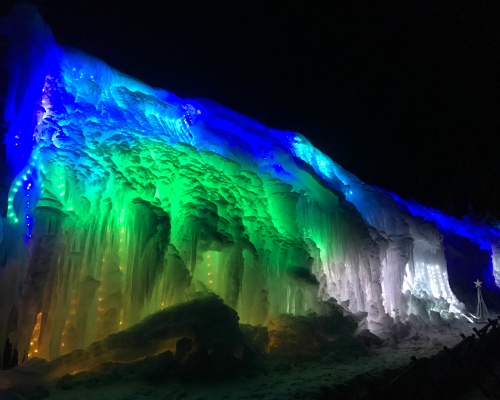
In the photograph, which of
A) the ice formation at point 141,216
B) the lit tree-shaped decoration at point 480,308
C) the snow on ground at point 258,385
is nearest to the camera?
the snow on ground at point 258,385

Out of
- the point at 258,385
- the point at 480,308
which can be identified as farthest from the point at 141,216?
the point at 480,308

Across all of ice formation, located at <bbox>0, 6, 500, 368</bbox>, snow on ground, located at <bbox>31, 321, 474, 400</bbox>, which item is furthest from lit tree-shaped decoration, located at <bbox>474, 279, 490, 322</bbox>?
snow on ground, located at <bbox>31, 321, 474, 400</bbox>

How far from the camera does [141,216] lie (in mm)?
7605

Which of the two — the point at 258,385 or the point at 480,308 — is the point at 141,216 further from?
the point at 480,308

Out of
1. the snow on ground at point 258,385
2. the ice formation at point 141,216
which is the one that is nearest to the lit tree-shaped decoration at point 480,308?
the ice formation at point 141,216

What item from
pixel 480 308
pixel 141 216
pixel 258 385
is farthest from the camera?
pixel 480 308

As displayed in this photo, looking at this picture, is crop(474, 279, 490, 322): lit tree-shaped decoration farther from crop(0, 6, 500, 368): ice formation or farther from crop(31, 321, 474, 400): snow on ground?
crop(31, 321, 474, 400): snow on ground

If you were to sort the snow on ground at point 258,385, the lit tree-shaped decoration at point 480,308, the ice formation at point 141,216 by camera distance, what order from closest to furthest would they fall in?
the snow on ground at point 258,385, the ice formation at point 141,216, the lit tree-shaped decoration at point 480,308

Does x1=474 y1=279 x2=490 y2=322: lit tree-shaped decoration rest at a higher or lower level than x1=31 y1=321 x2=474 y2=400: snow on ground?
higher

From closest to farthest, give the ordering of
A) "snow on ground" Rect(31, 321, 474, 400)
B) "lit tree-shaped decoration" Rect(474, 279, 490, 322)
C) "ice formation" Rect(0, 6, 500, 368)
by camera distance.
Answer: "snow on ground" Rect(31, 321, 474, 400) → "ice formation" Rect(0, 6, 500, 368) → "lit tree-shaped decoration" Rect(474, 279, 490, 322)

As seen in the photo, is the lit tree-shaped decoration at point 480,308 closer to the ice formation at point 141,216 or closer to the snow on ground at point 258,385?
the ice formation at point 141,216

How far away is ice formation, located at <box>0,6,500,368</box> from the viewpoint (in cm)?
674

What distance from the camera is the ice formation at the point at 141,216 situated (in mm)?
6738

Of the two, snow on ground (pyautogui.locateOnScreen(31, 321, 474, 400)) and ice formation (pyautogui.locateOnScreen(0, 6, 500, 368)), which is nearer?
snow on ground (pyautogui.locateOnScreen(31, 321, 474, 400))
